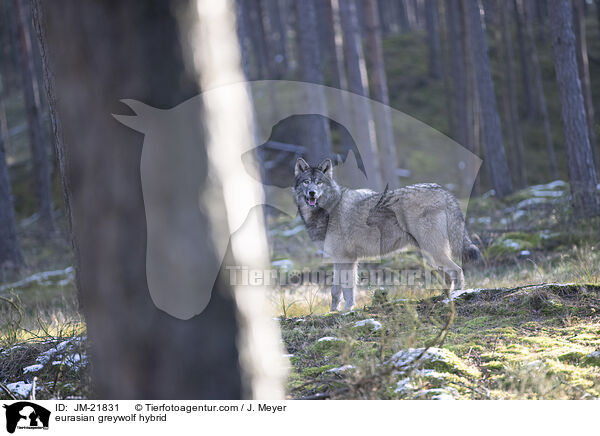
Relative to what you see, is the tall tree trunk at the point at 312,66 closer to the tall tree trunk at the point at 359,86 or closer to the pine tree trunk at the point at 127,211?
the tall tree trunk at the point at 359,86

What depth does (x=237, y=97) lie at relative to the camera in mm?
2127

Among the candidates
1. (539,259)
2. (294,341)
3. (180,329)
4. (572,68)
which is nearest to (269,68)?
(572,68)

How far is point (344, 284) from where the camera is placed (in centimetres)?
618

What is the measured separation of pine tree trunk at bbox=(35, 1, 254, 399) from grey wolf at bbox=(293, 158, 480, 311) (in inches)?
165

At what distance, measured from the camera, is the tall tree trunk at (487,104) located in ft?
47.3

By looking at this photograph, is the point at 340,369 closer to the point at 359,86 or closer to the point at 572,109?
the point at 572,109

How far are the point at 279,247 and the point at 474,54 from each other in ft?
28.0

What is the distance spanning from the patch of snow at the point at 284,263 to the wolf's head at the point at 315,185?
2.93 metres

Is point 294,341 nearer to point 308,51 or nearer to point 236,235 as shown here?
point 236,235

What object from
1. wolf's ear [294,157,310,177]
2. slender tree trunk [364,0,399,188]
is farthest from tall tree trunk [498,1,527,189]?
wolf's ear [294,157,310,177]
